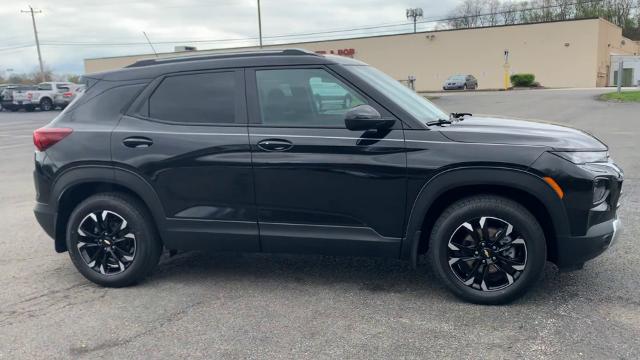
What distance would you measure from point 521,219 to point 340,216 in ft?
4.10

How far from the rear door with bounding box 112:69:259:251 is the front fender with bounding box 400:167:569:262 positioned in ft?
4.17

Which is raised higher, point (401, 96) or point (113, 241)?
point (401, 96)

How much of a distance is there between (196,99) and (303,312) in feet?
6.10

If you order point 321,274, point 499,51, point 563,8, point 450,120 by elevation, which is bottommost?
point 321,274

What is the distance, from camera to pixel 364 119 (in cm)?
383

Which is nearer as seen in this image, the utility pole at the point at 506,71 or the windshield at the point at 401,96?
the windshield at the point at 401,96

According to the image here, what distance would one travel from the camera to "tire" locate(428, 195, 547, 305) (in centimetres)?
379

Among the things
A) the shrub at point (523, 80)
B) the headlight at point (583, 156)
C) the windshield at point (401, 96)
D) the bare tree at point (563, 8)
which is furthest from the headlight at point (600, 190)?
the bare tree at point (563, 8)

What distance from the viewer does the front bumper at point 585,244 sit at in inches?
147

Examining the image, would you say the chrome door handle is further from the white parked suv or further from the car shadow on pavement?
the white parked suv

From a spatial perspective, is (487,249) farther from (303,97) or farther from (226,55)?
(226,55)

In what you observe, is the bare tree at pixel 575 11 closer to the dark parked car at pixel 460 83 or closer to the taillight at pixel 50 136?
the dark parked car at pixel 460 83

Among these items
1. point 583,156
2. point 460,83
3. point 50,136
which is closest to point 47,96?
point 460,83

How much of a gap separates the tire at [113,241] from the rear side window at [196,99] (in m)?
0.79
